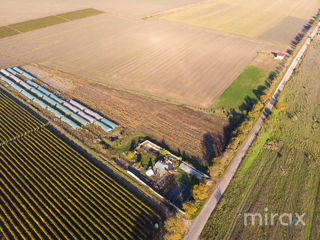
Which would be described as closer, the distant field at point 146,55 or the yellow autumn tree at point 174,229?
the yellow autumn tree at point 174,229

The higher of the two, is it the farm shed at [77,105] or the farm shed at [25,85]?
the farm shed at [25,85]

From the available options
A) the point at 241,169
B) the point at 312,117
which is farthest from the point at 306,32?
the point at 241,169

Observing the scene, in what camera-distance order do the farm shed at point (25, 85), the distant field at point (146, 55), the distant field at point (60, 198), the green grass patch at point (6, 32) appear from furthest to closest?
1. the green grass patch at point (6, 32)
2. the distant field at point (146, 55)
3. the farm shed at point (25, 85)
4. the distant field at point (60, 198)

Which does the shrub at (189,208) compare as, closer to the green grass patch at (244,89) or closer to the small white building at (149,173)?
the small white building at (149,173)

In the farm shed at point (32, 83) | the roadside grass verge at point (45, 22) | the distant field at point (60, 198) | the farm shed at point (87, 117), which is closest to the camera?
the distant field at point (60, 198)

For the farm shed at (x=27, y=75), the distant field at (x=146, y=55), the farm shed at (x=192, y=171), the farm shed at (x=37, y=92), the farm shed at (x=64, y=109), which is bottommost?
the farm shed at (x=192, y=171)

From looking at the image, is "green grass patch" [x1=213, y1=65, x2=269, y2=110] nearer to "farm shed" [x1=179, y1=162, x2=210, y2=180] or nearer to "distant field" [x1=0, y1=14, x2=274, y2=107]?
"distant field" [x1=0, y1=14, x2=274, y2=107]

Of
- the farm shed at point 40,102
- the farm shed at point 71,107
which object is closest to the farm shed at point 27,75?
the farm shed at point 40,102

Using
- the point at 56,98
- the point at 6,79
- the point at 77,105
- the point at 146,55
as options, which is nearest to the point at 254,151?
the point at 77,105
